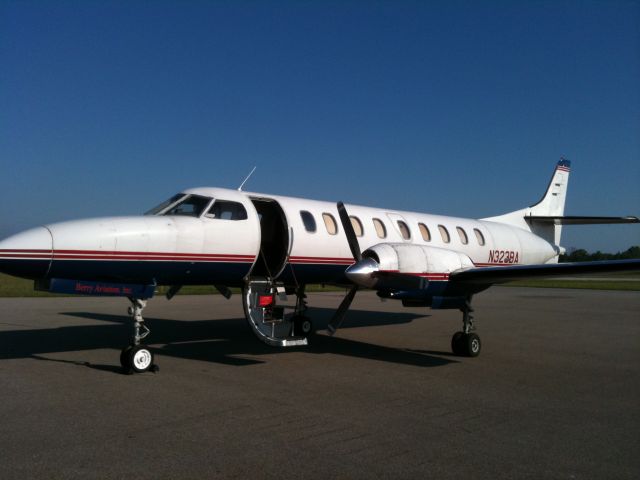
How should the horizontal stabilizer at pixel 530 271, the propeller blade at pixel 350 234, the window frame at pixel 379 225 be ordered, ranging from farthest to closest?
the window frame at pixel 379 225 → the propeller blade at pixel 350 234 → the horizontal stabilizer at pixel 530 271

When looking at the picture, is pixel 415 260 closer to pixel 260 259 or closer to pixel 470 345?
pixel 470 345

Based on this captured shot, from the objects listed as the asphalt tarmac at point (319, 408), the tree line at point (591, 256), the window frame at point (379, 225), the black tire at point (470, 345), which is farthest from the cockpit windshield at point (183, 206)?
the tree line at point (591, 256)

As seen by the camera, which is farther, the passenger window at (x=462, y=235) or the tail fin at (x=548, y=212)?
the tail fin at (x=548, y=212)

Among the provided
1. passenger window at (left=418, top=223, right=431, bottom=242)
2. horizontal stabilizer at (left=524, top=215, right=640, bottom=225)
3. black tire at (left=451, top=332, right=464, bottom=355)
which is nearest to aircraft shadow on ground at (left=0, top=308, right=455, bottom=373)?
black tire at (left=451, top=332, right=464, bottom=355)

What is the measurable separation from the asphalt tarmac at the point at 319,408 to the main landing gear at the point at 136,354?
0.20 m

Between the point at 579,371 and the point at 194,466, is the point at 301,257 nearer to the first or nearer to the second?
the point at 579,371

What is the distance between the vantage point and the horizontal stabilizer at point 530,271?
955 cm

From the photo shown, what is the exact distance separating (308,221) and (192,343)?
139 inches

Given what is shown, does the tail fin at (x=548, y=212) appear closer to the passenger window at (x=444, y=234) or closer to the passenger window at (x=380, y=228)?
the passenger window at (x=444, y=234)

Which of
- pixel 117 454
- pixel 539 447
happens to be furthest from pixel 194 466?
pixel 539 447

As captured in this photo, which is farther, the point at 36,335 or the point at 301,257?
the point at 36,335

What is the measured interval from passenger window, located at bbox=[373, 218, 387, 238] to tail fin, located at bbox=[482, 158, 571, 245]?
5.67 meters

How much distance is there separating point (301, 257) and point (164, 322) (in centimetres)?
651

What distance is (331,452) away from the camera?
495cm
